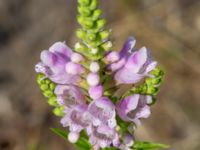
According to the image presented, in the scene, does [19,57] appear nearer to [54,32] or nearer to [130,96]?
[54,32]

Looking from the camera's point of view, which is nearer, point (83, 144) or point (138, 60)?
point (138, 60)

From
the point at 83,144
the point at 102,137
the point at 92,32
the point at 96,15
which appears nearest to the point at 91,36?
the point at 92,32

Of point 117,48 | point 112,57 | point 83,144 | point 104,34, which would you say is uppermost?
point 104,34

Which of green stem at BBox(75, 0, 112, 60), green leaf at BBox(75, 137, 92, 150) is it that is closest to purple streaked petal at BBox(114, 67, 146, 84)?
green stem at BBox(75, 0, 112, 60)

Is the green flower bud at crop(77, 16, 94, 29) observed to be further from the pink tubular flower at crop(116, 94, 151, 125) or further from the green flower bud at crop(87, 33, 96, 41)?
the pink tubular flower at crop(116, 94, 151, 125)

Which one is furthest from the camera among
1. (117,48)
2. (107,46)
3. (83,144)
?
(117,48)

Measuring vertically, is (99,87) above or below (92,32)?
below

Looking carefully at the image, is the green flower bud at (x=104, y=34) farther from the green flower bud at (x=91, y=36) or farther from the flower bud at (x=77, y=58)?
the flower bud at (x=77, y=58)

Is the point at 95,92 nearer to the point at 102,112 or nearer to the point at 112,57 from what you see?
the point at 102,112
